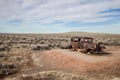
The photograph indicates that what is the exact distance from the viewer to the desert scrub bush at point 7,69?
1636 centimetres

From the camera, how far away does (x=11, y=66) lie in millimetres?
18484

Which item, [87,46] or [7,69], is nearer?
[7,69]

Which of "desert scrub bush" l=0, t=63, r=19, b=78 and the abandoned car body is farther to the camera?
the abandoned car body

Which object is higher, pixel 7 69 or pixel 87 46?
pixel 87 46

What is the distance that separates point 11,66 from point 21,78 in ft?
13.9

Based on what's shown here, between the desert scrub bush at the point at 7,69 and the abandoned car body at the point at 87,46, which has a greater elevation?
the abandoned car body at the point at 87,46

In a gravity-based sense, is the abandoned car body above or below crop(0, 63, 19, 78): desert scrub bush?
above

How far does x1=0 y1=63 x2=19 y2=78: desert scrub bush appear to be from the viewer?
53.7 ft

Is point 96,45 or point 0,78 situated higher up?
point 96,45

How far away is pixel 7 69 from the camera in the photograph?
17328mm

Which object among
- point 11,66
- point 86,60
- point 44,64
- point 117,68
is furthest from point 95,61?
point 11,66

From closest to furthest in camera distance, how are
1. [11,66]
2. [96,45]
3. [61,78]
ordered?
[61,78], [11,66], [96,45]

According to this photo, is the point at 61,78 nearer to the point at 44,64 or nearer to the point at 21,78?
the point at 21,78

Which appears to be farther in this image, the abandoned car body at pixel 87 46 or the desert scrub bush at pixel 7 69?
the abandoned car body at pixel 87 46
